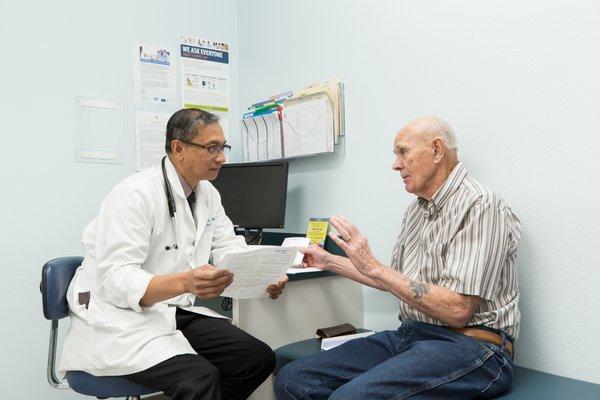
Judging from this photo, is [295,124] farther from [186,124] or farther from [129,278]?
[129,278]

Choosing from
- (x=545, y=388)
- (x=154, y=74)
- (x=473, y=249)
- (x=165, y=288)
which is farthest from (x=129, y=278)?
(x=154, y=74)

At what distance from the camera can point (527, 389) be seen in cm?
142

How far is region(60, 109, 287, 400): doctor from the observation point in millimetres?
1497

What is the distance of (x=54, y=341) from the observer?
5.79 feet

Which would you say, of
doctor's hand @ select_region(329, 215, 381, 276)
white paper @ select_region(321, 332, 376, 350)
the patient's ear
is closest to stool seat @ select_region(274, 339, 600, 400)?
doctor's hand @ select_region(329, 215, 381, 276)

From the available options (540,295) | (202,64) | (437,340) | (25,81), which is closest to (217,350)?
(437,340)

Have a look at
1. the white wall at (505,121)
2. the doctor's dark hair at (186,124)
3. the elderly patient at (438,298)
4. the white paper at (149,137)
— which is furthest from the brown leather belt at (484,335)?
the white paper at (149,137)

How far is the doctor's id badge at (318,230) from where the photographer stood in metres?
2.35

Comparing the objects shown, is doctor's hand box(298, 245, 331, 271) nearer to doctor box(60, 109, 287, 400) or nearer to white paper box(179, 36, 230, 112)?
doctor box(60, 109, 287, 400)

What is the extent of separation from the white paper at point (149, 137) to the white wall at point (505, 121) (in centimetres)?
94

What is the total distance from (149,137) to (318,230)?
1082 mm

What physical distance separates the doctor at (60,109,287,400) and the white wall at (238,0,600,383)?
67 cm

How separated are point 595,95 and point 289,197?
5.12ft

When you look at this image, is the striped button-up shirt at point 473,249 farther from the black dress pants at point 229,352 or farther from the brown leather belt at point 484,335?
the black dress pants at point 229,352
